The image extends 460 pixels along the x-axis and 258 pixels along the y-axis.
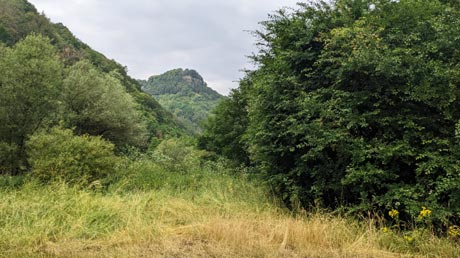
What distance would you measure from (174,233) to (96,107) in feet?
52.7

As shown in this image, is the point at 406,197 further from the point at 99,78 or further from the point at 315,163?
the point at 99,78

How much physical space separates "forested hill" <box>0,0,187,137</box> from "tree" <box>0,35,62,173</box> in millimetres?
26236

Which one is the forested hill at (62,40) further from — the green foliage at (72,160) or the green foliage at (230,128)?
the green foliage at (72,160)

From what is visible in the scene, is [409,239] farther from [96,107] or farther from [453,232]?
[96,107]

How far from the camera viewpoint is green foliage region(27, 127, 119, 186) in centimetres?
963

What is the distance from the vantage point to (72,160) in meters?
9.87

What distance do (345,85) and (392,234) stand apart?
287 centimetres

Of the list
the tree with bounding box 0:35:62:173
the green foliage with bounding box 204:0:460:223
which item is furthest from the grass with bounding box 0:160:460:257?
the tree with bounding box 0:35:62:173

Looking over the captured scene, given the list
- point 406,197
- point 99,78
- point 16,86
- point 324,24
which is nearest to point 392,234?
point 406,197

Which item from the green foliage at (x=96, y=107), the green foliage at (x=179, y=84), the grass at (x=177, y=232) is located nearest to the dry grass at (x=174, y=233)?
the grass at (x=177, y=232)

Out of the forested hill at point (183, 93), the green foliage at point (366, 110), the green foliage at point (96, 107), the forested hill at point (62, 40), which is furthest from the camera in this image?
the forested hill at point (183, 93)

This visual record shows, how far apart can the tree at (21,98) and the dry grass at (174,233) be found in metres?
9.97

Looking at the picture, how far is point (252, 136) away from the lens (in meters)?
8.07

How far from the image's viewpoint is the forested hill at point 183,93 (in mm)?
97000
